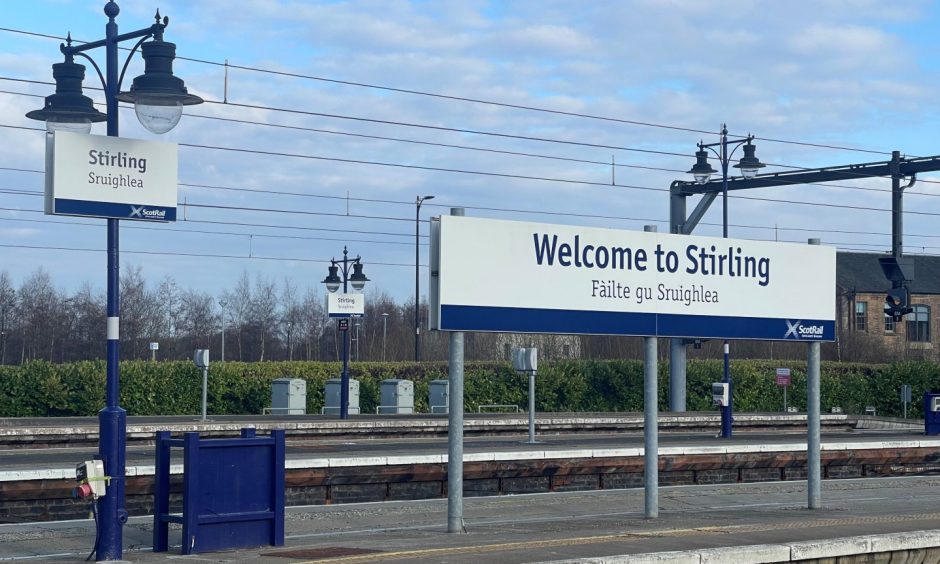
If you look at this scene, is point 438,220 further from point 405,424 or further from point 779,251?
point 405,424

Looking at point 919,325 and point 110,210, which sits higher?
point 110,210

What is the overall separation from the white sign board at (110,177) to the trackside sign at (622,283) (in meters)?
2.69

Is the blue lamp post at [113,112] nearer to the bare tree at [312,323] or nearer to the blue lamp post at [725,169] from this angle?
the blue lamp post at [725,169]

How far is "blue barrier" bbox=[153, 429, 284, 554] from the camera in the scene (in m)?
11.4

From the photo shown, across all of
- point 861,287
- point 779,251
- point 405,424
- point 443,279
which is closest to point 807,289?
point 779,251

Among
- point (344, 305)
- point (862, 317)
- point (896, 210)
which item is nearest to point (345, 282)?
point (344, 305)

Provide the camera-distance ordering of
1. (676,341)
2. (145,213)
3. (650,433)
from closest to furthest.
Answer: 1. (145,213)
2. (650,433)
3. (676,341)

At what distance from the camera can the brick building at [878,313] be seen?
246 ft

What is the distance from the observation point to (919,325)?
78.6 m

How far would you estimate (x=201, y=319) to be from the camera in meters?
102

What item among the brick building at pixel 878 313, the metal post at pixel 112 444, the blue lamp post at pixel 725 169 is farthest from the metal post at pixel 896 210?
the brick building at pixel 878 313

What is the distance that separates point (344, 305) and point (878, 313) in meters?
49.0

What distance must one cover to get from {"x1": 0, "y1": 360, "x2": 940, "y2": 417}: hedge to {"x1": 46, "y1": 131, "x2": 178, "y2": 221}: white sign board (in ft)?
97.9

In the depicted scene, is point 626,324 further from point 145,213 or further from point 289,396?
point 289,396
